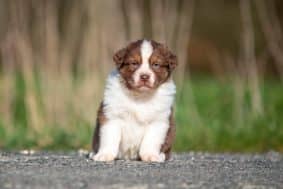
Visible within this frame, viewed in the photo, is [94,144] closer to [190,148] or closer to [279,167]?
[279,167]

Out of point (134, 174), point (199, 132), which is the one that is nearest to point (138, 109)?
point (134, 174)

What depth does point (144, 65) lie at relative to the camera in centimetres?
937

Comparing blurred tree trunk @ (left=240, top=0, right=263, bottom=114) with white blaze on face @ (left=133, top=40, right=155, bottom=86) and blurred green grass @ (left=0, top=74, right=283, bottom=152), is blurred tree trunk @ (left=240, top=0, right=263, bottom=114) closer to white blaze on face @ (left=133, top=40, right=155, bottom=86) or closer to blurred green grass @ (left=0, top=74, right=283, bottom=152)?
blurred green grass @ (left=0, top=74, right=283, bottom=152)

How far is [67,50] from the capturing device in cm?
1362

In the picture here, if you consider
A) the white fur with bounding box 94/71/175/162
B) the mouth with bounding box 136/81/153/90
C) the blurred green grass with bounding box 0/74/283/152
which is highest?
the mouth with bounding box 136/81/153/90

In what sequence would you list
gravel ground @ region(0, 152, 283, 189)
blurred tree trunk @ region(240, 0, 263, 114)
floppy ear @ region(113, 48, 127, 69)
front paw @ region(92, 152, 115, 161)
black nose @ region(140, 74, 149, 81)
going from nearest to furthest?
gravel ground @ region(0, 152, 283, 189) < front paw @ region(92, 152, 115, 161) < black nose @ region(140, 74, 149, 81) < floppy ear @ region(113, 48, 127, 69) < blurred tree trunk @ region(240, 0, 263, 114)

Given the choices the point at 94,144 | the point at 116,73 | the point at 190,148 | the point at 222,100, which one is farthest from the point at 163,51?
the point at 222,100

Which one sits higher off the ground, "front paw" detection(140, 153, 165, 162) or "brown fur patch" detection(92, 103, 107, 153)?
"brown fur patch" detection(92, 103, 107, 153)

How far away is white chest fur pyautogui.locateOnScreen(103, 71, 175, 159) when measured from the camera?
367 inches

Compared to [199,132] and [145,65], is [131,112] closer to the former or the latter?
[145,65]

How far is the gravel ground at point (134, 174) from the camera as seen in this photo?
24.0 ft

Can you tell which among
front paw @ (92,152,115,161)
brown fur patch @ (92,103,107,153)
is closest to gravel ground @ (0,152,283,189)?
front paw @ (92,152,115,161)

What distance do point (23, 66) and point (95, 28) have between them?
1.10m

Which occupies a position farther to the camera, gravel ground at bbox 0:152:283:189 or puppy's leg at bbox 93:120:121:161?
puppy's leg at bbox 93:120:121:161
